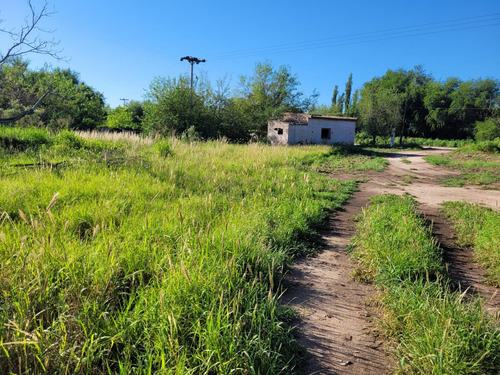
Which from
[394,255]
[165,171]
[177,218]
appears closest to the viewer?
[394,255]

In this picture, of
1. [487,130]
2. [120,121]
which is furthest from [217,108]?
[487,130]

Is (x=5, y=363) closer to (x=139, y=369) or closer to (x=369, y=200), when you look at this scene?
(x=139, y=369)

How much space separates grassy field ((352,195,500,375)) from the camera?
196 centimetres

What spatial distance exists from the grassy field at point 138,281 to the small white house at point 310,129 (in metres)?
29.7

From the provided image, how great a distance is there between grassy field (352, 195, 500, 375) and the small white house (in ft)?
100.0

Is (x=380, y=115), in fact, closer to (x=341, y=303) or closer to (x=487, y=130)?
(x=487, y=130)

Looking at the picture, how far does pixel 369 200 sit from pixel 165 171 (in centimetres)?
533

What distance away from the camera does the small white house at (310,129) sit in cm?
3456

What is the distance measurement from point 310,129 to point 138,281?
34496 millimetres

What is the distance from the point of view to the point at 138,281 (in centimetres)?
273

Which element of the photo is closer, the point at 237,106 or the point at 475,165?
the point at 475,165

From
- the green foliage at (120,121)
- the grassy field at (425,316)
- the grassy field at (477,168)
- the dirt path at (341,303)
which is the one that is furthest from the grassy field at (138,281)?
the green foliage at (120,121)

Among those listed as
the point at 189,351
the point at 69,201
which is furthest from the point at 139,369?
the point at 69,201

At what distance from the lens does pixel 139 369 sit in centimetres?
174
